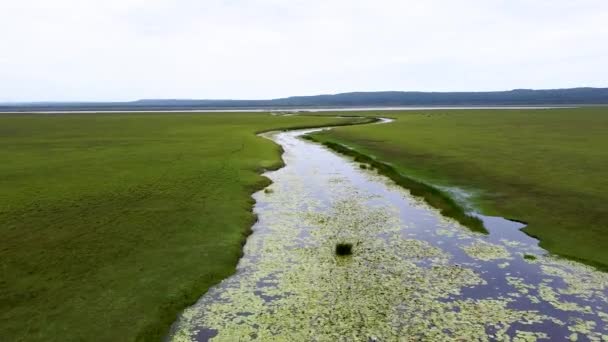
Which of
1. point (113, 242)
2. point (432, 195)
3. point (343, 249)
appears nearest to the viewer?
point (343, 249)

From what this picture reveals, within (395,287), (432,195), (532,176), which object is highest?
(532,176)

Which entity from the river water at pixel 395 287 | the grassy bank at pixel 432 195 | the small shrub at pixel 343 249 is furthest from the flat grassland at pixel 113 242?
the grassy bank at pixel 432 195

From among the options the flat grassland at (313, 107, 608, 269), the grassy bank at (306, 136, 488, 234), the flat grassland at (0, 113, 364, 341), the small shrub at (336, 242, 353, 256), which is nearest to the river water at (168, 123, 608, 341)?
the small shrub at (336, 242, 353, 256)

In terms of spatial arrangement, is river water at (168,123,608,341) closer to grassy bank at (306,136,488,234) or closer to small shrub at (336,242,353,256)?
small shrub at (336,242,353,256)

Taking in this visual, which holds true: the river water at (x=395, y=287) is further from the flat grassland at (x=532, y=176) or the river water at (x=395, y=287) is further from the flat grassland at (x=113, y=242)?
the flat grassland at (x=532, y=176)

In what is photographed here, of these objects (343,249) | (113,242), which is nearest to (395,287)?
(343,249)

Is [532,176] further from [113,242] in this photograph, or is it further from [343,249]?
[113,242]
